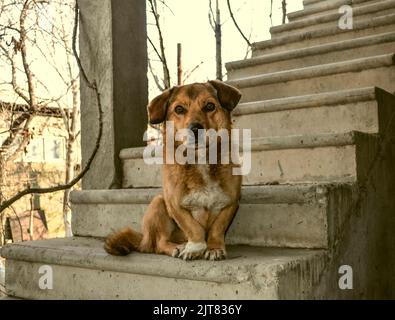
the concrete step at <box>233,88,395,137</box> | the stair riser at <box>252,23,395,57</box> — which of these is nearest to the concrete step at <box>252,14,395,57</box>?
the stair riser at <box>252,23,395,57</box>

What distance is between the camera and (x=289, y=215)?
2209 millimetres

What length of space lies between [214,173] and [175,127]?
0.30 meters

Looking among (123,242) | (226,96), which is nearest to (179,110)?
(226,96)

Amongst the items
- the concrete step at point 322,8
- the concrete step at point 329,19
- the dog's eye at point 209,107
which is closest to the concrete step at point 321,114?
the dog's eye at point 209,107

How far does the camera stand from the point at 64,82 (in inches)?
346

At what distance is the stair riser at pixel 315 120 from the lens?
2631 millimetres

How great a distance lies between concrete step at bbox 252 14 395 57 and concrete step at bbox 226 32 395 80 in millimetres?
373

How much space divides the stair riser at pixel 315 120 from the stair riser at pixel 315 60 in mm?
1057

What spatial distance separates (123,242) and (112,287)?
0.23 m

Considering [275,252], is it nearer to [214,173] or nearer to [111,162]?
[214,173]

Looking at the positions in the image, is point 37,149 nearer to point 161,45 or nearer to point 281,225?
point 161,45

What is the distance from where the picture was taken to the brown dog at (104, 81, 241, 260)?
2078mm
